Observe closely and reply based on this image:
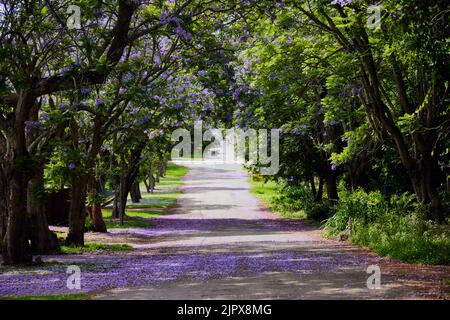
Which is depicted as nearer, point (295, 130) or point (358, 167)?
point (295, 130)

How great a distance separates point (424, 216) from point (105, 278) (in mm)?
9108

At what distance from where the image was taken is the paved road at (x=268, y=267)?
9648 mm

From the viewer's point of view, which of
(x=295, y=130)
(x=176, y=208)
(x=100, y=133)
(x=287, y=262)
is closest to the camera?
(x=287, y=262)

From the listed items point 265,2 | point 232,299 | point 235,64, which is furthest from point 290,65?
point 232,299

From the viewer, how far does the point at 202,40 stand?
1714cm

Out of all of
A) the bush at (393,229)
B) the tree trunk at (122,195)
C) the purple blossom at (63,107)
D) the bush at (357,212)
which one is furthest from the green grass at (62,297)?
the tree trunk at (122,195)

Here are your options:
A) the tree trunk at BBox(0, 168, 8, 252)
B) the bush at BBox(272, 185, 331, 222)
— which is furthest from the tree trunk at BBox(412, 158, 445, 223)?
the tree trunk at BBox(0, 168, 8, 252)

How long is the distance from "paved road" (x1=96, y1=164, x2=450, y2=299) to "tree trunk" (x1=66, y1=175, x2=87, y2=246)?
202cm

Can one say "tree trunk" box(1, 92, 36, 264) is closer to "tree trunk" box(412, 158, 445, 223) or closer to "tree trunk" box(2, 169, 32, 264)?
"tree trunk" box(2, 169, 32, 264)

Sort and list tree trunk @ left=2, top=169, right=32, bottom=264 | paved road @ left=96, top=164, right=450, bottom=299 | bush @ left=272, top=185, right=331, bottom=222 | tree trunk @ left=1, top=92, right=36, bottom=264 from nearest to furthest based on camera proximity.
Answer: paved road @ left=96, top=164, right=450, bottom=299, tree trunk @ left=1, top=92, right=36, bottom=264, tree trunk @ left=2, top=169, right=32, bottom=264, bush @ left=272, top=185, right=331, bottom=222

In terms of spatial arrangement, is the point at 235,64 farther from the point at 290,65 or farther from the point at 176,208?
the point at 176,208

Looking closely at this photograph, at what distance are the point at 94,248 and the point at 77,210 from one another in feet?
3.89

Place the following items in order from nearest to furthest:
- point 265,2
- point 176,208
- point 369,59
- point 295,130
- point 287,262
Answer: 1. point 287,262
2. point 265,2
3. point 369,59
4. point 295,130
5. point 176,208

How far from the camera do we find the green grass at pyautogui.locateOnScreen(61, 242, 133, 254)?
60.2 ft
